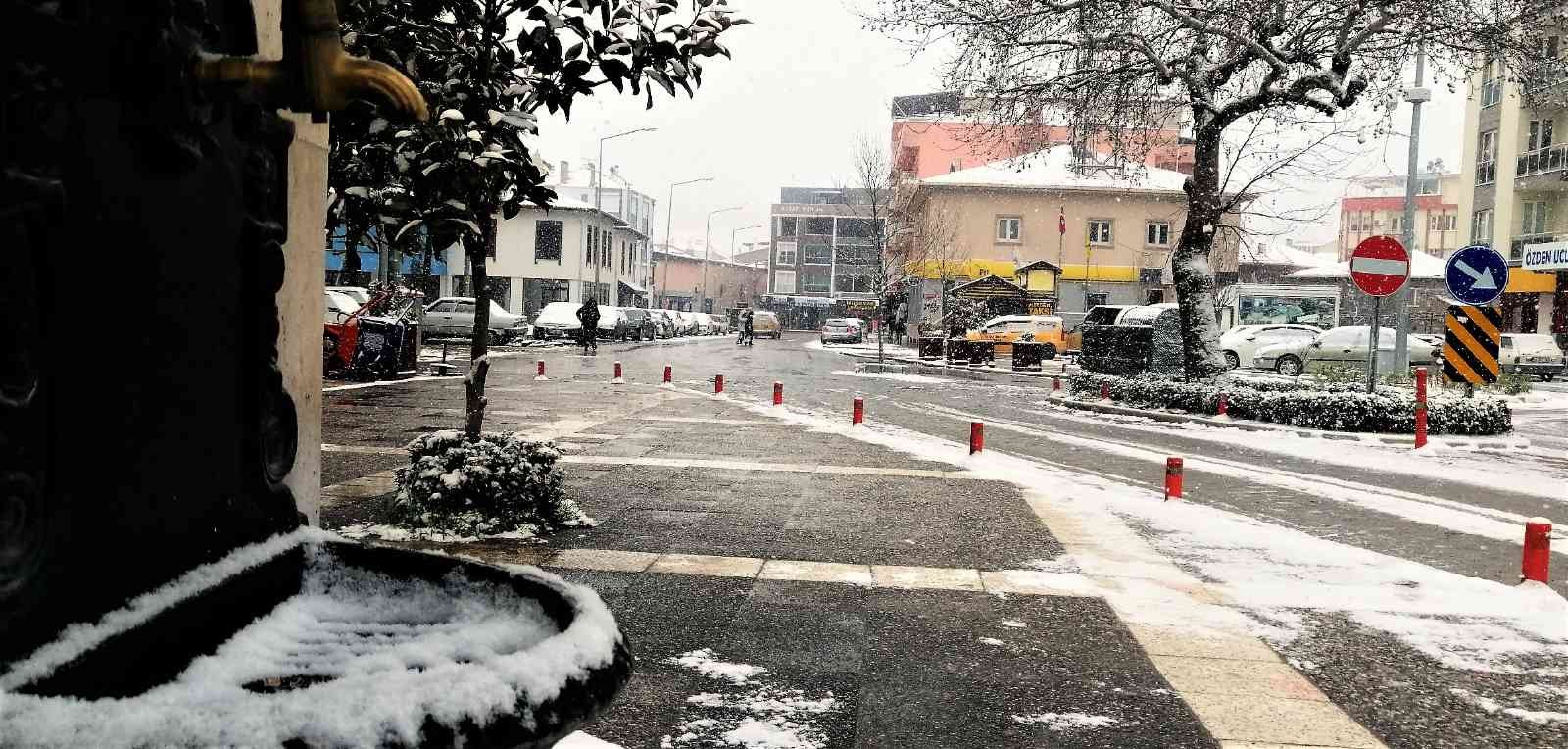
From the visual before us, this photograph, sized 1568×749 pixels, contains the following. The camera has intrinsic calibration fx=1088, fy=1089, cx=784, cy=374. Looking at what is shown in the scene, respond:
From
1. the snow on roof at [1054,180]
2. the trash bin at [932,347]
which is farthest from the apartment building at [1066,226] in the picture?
the trash bin at [932,347]

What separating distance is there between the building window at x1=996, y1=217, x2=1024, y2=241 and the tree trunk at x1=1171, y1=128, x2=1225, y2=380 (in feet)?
114

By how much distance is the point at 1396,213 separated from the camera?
100625 millimetres

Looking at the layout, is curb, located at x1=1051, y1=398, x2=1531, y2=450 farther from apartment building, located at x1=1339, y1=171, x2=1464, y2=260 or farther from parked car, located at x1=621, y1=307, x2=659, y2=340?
apartment building, located at x1=1339, y1=171, x2=1464, y2=260

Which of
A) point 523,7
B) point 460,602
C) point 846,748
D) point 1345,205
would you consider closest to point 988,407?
point 523,7

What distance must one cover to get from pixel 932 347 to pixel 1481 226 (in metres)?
23.0

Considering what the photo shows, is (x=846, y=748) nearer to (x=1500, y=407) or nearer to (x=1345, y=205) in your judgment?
(x=1500, y=407)

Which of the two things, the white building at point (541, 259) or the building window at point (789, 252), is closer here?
the white building at point (541, 259)

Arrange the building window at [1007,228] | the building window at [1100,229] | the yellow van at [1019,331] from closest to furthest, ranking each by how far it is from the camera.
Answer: the yellow van at [1019,331] → the building window at [1100,229] → the building window at [1007,228]

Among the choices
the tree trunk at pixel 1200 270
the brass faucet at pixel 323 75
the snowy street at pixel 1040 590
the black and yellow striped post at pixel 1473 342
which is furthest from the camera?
the tree trunk at pixel 1200 270

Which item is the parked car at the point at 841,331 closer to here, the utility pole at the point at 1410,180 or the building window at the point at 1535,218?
the building window at the point at 1535,218

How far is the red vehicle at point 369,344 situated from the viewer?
63.6 feet

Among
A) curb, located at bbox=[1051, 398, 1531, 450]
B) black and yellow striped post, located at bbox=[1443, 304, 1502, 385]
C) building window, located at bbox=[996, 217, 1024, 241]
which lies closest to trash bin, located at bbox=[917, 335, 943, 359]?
building window, located at bbox=[996, 217, 1024, 241]

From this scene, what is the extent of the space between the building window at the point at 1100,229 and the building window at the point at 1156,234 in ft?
5.86

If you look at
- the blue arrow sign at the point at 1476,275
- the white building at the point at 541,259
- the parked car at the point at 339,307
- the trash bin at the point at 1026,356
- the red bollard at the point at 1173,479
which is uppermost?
the white building at the point at 541,259
